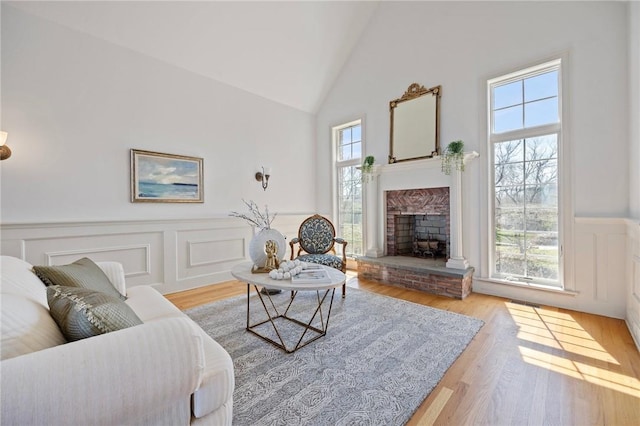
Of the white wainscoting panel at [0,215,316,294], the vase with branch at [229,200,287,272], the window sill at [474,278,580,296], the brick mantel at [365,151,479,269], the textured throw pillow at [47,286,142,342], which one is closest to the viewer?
the textured throw pillow at [47,286,142,342]

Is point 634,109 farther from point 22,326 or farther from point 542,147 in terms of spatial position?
point 22,326

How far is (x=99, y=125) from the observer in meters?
2.97

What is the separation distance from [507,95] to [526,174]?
97 cm

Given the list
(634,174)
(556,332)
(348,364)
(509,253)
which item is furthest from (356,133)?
(348,364)

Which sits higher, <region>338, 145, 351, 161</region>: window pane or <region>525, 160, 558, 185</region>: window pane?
<region>338, 145, 351, 161</region>: window pane

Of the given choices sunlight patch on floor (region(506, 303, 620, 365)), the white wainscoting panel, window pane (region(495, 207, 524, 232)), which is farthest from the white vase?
window pane (region(495, 207, 524, 232))

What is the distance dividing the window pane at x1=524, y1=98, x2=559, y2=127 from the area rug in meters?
2.26

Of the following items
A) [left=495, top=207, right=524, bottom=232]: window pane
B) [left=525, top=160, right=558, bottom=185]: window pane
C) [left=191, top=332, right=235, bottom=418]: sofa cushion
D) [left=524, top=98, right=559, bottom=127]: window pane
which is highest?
[left=524, top=98, right=559, bottom=127]: window pane

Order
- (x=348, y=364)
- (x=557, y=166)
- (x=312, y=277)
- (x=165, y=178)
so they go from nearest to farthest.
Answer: (x=348, y=364) → (x=312, y=277) → (x=557, y=166) → (x=165, y=178)

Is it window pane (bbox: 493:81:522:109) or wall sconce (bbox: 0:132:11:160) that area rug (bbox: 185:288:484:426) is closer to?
wall sconce (bbox: 0:132:11:160)

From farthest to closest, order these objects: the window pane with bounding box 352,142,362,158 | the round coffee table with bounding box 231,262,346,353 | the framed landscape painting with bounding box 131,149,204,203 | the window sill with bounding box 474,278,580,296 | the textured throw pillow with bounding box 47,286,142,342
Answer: the window pane with bounding box 352,142,362,158, the framed landscape painting with bounding box 131,149,204,203, the window sill with bounding box 474,278,580,296, the round coffee table with bounding box 231,262,346,353, the textured throw pillow with bounding box 47,286,142,342

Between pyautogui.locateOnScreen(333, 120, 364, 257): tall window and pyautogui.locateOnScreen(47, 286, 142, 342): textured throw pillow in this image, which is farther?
pyautogui.locateOnScreen(333, 120, 364, 257): tall window

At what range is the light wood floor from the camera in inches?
53.8

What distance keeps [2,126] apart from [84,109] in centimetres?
65
